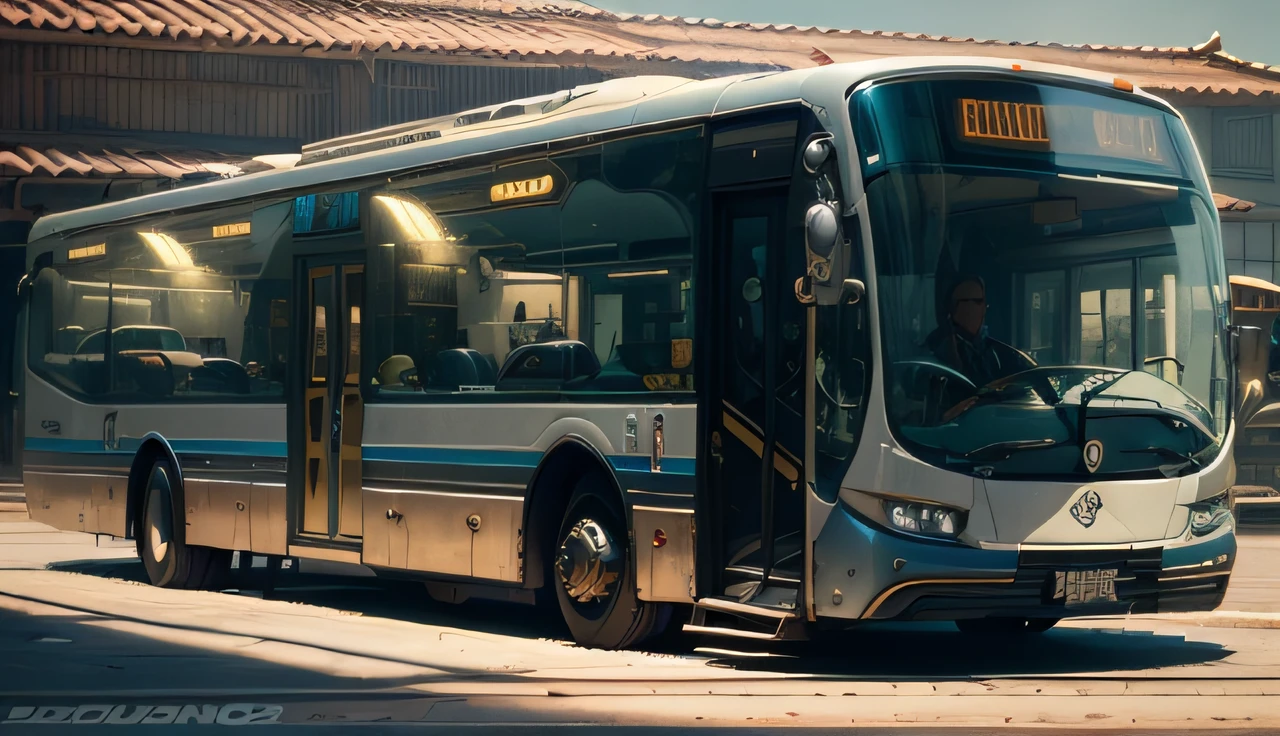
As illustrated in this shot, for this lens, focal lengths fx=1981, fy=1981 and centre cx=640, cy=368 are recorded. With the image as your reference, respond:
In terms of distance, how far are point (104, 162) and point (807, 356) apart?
16997 millimetres

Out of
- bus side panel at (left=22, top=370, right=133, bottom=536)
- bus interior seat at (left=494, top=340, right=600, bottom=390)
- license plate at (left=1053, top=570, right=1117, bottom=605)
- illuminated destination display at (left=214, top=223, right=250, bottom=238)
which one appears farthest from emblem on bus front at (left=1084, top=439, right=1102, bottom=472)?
bus side panel at (left=22, top=370, right=133, bottom=536)

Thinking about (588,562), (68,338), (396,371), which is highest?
(68,338)

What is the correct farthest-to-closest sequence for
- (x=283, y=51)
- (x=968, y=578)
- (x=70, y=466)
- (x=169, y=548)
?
(x=283, y=51), (x=70, y=466), (x=169, y=548), (x=968, y=578)

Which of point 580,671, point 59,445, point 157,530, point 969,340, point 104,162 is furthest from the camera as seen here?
point 104,162

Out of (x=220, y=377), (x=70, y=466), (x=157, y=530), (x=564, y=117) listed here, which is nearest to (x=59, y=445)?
(x=70, y=466)

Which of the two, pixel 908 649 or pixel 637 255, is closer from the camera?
pixel 637 255

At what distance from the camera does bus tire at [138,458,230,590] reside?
15.2 meters

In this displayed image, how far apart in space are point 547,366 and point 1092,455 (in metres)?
3.19

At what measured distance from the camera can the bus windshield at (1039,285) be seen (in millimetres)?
9297

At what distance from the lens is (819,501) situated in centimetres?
945

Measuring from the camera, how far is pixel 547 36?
2898cm

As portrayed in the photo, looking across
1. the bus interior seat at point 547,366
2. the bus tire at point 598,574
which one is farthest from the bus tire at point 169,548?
the bus tire at point 598,574

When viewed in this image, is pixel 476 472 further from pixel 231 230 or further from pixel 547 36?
pixel 547 36

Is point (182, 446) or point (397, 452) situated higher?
point (397, 452)
